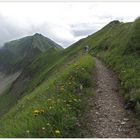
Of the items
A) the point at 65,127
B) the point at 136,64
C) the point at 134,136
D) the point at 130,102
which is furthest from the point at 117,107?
the point at 136,64

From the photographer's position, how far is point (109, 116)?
14.0m

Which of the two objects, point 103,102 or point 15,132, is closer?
point 15,132

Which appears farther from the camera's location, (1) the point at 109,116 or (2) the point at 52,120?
(1) the point at 109,116

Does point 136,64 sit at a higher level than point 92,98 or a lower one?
higher

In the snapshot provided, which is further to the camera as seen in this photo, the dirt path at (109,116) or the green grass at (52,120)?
the dirt path at (109,116)

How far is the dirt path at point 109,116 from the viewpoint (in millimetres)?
12102

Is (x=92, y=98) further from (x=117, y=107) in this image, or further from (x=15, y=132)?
(x=15, y=132)

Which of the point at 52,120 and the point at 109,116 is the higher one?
the point at 52,120

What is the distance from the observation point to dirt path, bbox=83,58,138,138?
12.1 meters

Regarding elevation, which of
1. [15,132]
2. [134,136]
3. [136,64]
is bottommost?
→ [134,136]

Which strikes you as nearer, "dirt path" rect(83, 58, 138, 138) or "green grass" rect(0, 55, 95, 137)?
"green grass" rect(0, 55, 95, 137)

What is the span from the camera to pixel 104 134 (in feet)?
39.1

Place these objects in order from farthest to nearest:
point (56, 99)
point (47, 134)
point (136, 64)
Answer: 1. point (136, 64)
2. point (56, 99)
3. point (47, 134)

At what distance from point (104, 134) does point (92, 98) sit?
5.07m
